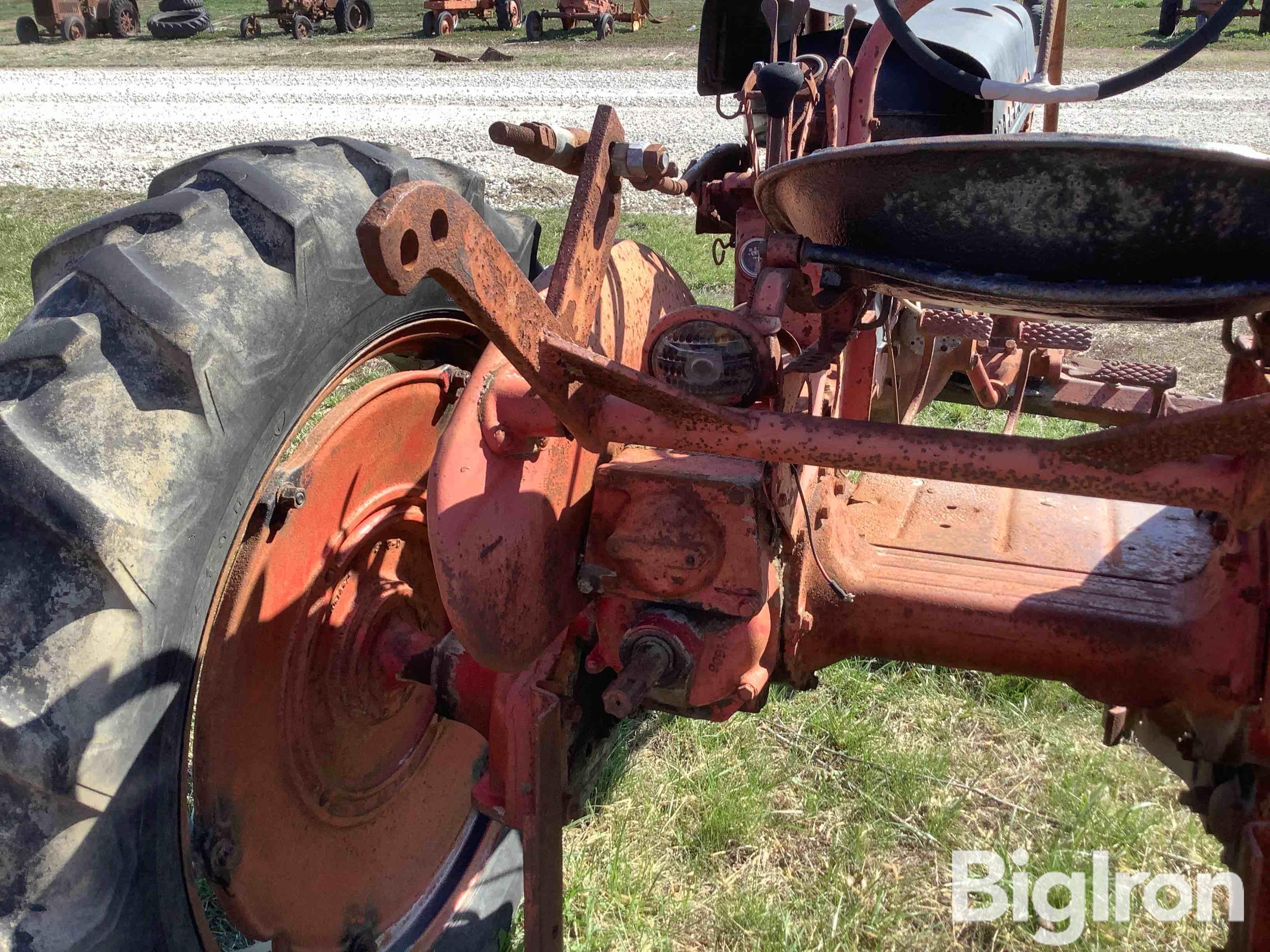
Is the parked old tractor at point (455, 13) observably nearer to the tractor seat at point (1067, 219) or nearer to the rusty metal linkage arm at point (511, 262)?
the rusty metal linkage arm at point (511, 262)

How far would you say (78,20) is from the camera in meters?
22.8

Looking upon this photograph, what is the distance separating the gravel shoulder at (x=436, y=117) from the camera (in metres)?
8.81

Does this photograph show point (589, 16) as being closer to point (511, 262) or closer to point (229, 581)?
point (229, 581)

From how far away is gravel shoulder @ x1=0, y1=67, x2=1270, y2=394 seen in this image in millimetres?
8812

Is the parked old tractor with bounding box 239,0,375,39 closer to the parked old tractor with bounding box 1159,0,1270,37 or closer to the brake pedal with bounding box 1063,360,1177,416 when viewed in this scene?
the parked old tractor with bounding box 1159,0,1270,37

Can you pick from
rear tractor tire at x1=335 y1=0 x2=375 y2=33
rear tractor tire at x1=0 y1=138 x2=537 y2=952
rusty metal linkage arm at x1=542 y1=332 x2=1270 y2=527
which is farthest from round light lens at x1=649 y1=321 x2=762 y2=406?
rear tractor tire at x1=335 y1=0 x2=375 y2=33

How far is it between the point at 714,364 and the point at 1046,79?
65 cm

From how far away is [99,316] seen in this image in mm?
1474

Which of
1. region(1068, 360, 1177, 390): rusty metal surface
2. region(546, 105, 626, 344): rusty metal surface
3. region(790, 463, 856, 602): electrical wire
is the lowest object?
region(1068, 360, 1177, 390): rusty metal surface

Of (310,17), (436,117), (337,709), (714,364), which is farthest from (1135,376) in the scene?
(310,17)

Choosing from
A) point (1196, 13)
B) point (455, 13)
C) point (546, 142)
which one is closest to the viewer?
point (546, 142)

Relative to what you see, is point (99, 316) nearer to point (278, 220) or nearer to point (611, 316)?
point (278, 220)

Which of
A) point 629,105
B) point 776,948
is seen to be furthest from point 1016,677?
point 629,105

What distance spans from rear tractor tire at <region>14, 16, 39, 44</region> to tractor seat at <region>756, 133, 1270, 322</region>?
26.8 meters
